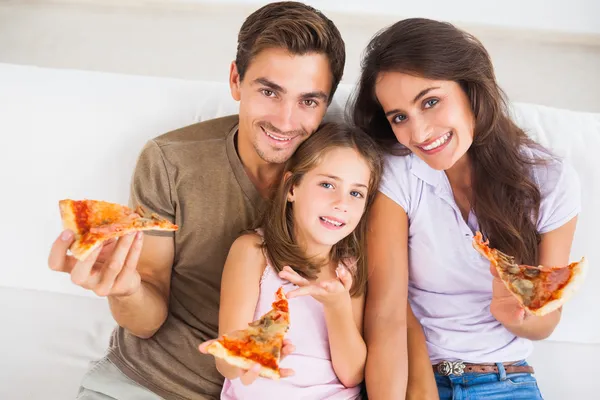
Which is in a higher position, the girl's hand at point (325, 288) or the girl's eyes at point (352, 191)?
the girl's eyes at point (352, 191)

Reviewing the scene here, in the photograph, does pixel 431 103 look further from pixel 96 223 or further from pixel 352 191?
pixel 96 223

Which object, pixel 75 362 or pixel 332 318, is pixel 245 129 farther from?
pixel 75 362

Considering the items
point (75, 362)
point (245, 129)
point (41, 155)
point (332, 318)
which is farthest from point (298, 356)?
point (41, 155)

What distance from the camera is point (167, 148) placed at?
2.02 metres

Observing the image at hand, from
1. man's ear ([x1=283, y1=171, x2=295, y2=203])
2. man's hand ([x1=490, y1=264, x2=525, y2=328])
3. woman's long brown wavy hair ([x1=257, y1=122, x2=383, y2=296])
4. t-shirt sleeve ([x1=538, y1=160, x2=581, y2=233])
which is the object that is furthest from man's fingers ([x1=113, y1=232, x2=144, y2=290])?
t-shirt sleeve ([x1=538, y1=160, x2=581, y2=233])

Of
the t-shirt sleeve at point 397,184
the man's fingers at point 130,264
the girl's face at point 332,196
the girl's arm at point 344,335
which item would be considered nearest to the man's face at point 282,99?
the girl's face at point 332,196

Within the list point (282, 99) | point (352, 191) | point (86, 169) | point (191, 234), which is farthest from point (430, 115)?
point (86, 169)

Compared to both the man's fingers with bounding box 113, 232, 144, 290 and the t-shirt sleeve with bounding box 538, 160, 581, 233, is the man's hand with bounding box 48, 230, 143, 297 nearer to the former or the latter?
the man's fingers with bounding box 113, 232, 144, 290

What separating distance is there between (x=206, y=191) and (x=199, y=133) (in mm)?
185

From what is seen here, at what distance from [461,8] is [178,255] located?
2167 millimetres

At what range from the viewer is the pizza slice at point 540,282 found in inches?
62.4

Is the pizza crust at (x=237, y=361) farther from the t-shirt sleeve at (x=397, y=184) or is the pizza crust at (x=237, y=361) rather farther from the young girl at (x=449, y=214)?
the t-shirt sleeve at (x=397, y=184)

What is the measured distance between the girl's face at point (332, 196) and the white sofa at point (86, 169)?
1.71ft

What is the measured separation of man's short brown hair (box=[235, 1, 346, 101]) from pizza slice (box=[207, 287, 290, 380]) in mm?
689
